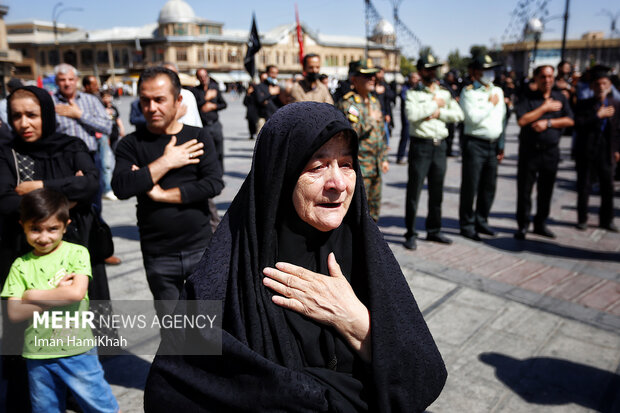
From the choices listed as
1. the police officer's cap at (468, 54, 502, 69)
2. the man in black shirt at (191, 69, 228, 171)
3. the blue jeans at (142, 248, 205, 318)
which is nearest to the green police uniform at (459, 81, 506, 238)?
the police officer's cap at (468, 54, 502, 69)

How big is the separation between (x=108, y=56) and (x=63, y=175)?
87.5 metres

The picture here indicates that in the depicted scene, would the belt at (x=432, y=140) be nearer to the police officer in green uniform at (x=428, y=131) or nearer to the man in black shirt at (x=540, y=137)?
the police officer in green uniform at (x=428, y=131)

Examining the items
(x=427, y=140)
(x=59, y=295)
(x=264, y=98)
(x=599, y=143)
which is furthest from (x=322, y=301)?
(x=264, y=98)

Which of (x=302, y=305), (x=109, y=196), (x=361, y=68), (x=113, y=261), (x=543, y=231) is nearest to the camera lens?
(x=302, y=305)

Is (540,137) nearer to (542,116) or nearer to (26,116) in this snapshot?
(542,116)

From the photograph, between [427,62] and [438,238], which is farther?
[438,238]

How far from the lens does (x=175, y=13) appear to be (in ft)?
258

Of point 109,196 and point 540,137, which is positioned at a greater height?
point 540,137

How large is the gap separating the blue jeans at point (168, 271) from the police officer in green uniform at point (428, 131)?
11.3 feet

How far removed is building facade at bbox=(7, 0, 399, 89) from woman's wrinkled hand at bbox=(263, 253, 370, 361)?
77.7 meters

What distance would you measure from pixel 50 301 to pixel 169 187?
3.09 ft

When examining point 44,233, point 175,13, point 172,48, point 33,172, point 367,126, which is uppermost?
point 175,13

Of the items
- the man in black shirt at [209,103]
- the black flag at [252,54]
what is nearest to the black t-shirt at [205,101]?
the man in black shirt at [209,103]

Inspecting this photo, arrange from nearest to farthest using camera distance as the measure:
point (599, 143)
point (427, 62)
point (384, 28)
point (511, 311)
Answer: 1. point (511, 311)
2. point (427, 62)
3. point (599, 143)
4. point (384, 28)
